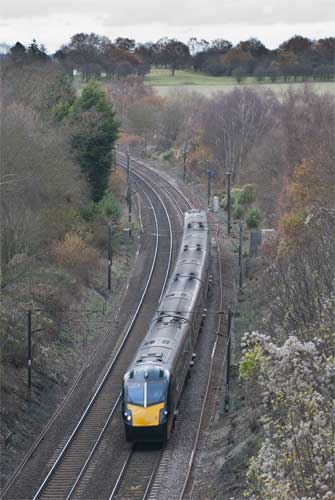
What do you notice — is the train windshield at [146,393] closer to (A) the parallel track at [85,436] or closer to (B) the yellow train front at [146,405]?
(B) the yellow train front at [146,405]

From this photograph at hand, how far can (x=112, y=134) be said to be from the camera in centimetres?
5375

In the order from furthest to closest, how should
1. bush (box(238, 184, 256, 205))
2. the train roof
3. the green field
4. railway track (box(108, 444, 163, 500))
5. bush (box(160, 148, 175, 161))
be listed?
the green field, bush (box(160, 148, 175, 161)), bush (box(238, 184, 256, 205)), the train roof, railway track (box(108, 444, 163, 500))

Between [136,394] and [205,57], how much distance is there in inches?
4474

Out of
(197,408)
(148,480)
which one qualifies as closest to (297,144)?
(197,408)

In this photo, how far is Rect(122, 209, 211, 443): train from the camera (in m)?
25.8

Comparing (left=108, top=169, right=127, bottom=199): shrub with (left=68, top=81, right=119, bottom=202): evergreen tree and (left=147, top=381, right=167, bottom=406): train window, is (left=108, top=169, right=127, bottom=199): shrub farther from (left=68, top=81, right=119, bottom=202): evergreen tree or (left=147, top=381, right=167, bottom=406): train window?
(left=147, top=381, right=167, bottom=406): train window

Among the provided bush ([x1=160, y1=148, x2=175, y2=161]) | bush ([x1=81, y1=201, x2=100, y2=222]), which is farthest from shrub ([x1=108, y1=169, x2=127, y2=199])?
bush ([x1=160, y1=148, x2=175, y2=161])

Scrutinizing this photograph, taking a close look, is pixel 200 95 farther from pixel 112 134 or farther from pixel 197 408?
pixel 197 408

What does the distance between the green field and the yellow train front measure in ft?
233

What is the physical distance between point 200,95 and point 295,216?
208ft

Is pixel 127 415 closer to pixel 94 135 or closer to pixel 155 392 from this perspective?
pixel 155 392

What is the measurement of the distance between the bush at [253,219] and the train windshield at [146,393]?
3068 cm

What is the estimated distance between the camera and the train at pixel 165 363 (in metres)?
25.8

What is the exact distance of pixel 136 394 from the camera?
25781 mm
